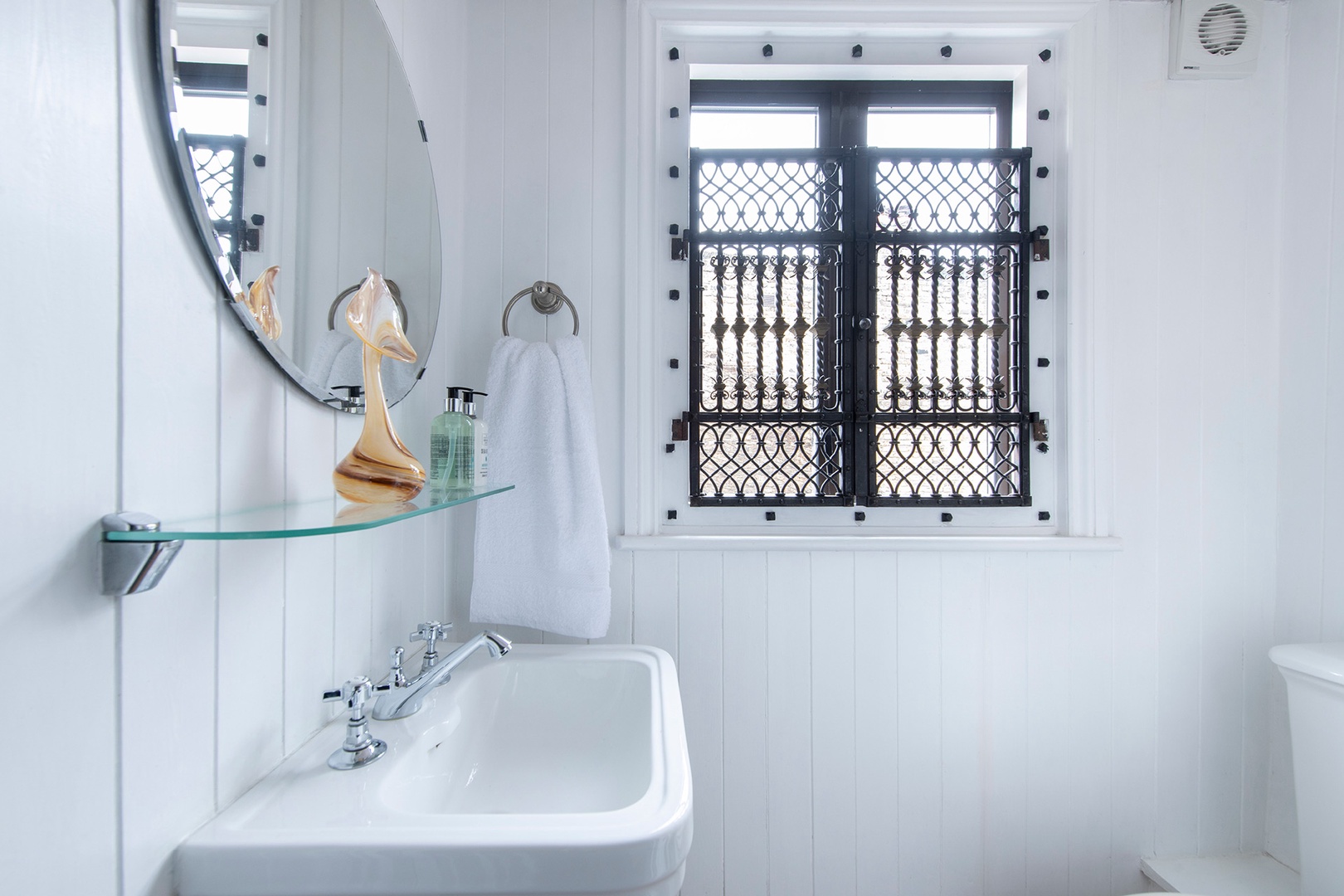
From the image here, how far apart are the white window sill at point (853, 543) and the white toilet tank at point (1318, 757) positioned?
13.5 inches

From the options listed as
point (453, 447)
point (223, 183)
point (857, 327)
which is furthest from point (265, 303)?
point (857, 327)

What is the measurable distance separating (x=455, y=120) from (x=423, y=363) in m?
0.59

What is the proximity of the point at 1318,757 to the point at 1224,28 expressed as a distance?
1460 millimetres

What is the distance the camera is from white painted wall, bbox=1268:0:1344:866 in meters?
1.18

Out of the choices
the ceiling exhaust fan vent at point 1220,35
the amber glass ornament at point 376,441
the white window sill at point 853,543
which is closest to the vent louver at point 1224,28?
the ceiling exhaust fan vent at point 1220,35

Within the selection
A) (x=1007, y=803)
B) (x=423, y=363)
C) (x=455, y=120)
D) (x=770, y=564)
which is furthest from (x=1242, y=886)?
(x=455, y=120)

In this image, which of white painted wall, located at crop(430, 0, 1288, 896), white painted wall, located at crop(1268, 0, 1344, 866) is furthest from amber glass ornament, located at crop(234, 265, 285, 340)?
→ white painted wall, located at crop(1268, 0, 1344, 866)

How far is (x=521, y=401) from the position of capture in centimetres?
112

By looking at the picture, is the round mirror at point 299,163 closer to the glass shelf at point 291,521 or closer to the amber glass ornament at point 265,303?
the amber glass ornament at point 265,303

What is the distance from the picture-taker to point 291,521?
1.77 ft

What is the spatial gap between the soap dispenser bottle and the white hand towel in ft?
0.56

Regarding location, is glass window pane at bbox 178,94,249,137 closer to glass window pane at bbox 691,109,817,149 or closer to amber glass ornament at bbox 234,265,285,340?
amber glass ornament at bbox 234,265,285,340

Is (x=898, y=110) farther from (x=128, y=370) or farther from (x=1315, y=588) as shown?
(x=128, y=370)

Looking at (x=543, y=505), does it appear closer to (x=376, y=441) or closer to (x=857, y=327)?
(x=376, y=441)
